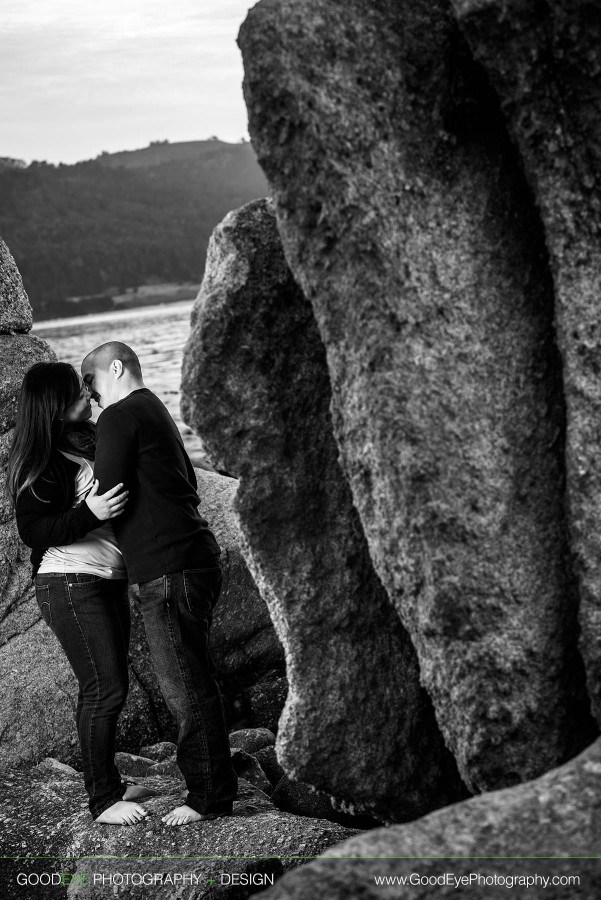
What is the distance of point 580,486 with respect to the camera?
3.43 m

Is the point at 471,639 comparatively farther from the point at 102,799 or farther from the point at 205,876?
the point at 102,799

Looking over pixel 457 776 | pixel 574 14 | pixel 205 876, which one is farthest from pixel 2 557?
pixel 574 14

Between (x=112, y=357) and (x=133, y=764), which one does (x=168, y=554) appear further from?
(x=133, y=764)

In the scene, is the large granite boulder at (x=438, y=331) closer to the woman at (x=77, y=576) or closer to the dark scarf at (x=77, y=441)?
the woman at (x=77, y=576)

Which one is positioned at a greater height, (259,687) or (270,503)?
(270,503)

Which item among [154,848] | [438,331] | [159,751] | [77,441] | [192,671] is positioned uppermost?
[438,331]

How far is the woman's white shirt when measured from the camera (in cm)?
484

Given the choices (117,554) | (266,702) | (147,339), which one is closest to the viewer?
(117,554)

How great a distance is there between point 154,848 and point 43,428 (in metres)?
2.22

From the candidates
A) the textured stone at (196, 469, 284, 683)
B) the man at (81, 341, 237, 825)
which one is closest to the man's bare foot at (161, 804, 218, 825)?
the man at (81, 341, 237, 825)

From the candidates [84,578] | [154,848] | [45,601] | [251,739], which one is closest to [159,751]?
[251,739]

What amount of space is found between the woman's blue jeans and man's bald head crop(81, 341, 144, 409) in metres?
0.97

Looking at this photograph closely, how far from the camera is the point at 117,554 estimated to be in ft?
16.3

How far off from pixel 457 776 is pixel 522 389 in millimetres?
1997
